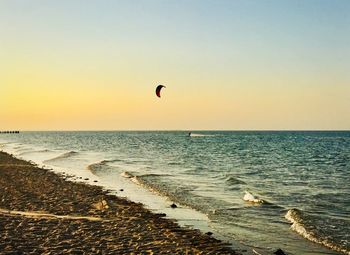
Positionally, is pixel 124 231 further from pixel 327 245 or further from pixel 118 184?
pixel 118 184

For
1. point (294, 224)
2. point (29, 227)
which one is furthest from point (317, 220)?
point (29, 227)

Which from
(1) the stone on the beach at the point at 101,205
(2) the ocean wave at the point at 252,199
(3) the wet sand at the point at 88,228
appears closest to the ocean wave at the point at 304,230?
(2) the ocean wave at the point at 252,199

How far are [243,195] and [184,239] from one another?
1018 cm

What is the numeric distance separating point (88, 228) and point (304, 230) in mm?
7086

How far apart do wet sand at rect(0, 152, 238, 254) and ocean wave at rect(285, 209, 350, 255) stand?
311 centimetres

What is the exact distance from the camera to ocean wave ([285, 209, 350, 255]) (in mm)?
12095

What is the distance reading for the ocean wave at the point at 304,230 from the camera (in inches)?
476

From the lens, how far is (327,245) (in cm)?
1225

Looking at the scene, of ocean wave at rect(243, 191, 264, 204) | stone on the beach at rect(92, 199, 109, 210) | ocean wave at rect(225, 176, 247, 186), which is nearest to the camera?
stone on the beach at rect(92, 199, 109, 210)

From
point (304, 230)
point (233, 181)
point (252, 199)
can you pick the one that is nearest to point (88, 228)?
point (304, 230)

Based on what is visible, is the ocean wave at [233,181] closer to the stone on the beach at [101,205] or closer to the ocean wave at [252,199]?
the ocean wave at [252,199]

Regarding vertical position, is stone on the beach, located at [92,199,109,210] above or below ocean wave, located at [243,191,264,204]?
above

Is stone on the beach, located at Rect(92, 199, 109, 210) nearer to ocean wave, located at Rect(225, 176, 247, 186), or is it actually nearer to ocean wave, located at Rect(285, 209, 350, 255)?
ocean wave, located at Rect(285, 209, 350, 255)

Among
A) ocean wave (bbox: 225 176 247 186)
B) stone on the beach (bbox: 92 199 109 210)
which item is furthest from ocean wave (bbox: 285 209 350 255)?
ocean wave (bbox: 225 176 247 186)
